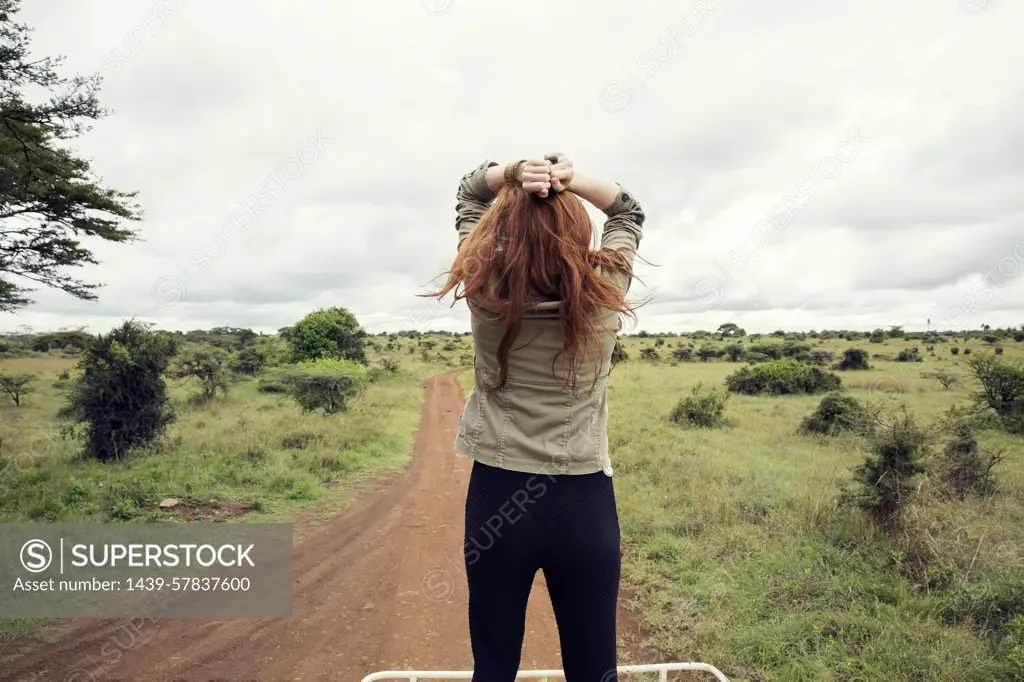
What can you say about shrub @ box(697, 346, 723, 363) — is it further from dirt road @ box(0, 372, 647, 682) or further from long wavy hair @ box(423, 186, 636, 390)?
long wavy hair @ box(423, 186, 636, 390)

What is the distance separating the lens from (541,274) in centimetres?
117

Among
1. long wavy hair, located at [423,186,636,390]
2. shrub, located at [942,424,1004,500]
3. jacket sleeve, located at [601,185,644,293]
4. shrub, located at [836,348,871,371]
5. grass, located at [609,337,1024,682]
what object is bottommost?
grass, located at [609,337,1024,682]

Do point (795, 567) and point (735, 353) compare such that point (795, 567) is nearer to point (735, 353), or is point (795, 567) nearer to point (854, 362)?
point (854, 362)

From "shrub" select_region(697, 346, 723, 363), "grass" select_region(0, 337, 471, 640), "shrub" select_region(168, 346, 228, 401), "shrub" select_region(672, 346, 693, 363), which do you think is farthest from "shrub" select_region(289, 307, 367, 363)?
"shrub" select_region(697, 346, 723, 363)

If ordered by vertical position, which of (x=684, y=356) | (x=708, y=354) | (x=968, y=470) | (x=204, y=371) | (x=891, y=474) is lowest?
(x=968, y=470)

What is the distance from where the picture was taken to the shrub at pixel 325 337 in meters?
18.8

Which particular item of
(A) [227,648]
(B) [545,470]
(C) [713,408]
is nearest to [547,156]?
(B) [545,470]

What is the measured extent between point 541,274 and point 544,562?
682 mm

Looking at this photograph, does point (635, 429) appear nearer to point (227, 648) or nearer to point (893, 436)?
point (893, 436)

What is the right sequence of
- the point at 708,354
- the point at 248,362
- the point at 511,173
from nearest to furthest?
the point at 511,173 < the point at 248,362 < the point at 708,354

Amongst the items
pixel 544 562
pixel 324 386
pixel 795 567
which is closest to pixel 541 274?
pixel 544 562

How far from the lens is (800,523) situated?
5625 mm

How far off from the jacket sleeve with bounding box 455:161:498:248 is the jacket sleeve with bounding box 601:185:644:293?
366 millimetres

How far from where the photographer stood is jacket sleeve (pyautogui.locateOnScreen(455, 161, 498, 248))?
1.51 meters
